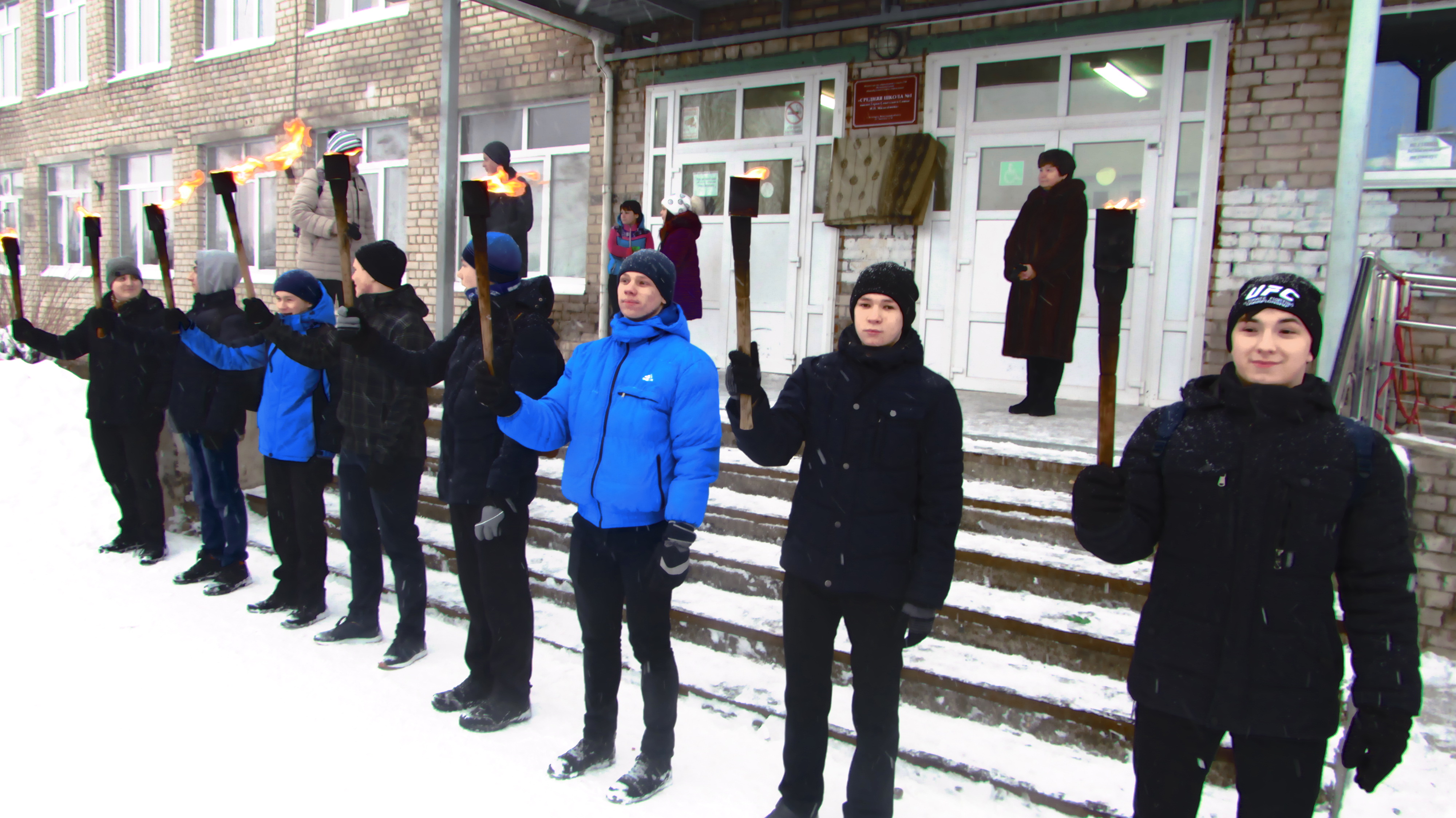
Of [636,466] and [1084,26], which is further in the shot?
[1084,26]

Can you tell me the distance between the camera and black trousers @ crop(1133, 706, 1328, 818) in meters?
1.84

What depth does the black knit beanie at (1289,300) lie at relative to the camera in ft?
5.99

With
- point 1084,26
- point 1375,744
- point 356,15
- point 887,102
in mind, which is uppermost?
point 356,15

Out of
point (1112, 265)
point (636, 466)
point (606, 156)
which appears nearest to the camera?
point (1112, 265)

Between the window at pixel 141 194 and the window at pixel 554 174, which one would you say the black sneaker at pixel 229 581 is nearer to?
the window at pixel 554 174

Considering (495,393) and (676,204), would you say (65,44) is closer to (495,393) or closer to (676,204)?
(676,204)

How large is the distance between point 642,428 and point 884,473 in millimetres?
809

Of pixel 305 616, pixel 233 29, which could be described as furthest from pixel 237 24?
pixel 305 616

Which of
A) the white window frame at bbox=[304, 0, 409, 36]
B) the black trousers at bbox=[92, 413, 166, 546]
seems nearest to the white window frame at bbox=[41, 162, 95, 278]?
the white window frame at bbox=[304, 0, 409, 36]

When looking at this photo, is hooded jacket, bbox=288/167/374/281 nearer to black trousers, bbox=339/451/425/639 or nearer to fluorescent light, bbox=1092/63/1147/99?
black trousers, bbox=339/451/425/639

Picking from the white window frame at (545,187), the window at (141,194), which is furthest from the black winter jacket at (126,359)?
the window at (141,194)

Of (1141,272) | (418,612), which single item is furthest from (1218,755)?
(1141,272)

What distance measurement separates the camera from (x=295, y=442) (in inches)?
168

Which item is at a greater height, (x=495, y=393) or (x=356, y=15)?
(x=356, y=15)
